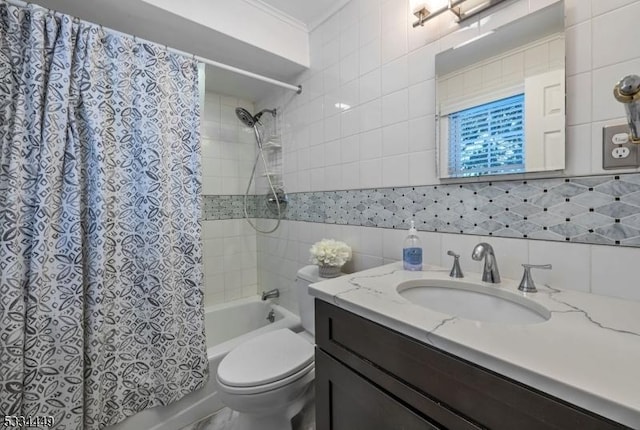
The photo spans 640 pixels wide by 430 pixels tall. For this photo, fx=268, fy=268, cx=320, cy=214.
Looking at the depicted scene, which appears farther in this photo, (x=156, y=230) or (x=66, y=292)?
(x=156, y=230)

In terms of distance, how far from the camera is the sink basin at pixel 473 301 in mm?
758

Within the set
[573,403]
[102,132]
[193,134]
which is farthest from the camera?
[193,134]

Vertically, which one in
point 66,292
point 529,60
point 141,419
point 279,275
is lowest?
point 141,419

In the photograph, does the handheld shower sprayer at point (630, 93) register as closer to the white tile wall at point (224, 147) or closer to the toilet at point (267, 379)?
the toilet at point (267, 379)

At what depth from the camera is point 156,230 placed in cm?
128

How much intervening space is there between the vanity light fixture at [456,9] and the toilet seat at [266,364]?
4.91 feet

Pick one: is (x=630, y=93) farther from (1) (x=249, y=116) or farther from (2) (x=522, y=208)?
(1) (x=249, y=116)

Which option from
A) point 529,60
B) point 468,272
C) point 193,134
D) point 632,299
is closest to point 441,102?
point 529,60

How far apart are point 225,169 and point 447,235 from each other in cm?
184

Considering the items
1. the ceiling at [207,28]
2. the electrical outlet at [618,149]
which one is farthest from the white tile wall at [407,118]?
the ceiling at [207,28]

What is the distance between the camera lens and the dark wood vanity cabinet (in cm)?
44

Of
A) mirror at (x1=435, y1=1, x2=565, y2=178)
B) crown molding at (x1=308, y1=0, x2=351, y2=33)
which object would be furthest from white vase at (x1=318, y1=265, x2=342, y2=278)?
crown molding at (x1=308, y1=0, x2=351, y2=33)

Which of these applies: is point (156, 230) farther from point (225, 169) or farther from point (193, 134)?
point (225, 169)

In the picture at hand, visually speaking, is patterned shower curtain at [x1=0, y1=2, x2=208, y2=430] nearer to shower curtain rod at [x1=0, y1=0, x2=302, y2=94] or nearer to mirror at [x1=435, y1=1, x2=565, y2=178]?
shower curtain rod at [x1=0, y1=0, x2=302, y2=94]
